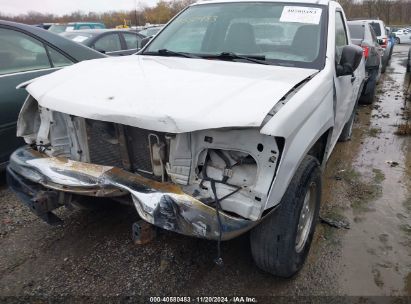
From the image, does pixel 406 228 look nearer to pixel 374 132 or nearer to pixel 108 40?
pixel 374 132

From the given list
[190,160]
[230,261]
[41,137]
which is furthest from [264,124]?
[41,137]

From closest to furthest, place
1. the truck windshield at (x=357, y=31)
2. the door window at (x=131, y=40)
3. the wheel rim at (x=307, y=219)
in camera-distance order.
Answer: the wheel rim at (x=307, y=219) → the truck windshield at (x=357, y=31) → the door window at (x=131, y=40)

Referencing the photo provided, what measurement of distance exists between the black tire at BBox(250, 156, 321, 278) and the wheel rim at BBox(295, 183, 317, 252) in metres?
0.16

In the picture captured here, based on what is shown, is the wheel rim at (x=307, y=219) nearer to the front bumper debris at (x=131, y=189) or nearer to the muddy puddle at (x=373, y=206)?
the muddy puddle at (x=373, y=206)

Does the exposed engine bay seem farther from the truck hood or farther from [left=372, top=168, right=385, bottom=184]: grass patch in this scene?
[left=372, top=168, right=385, bottom=184]: grass patch

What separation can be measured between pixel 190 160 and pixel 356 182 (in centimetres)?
260

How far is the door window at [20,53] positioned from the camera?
12.4 feet

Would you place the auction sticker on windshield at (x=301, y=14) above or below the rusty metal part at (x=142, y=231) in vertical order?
above

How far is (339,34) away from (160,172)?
2.44 m

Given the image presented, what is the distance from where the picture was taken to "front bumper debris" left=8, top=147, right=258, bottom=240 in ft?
6.46

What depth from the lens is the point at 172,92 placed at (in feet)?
7.33

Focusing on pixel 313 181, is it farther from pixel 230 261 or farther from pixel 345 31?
pixel 345 31

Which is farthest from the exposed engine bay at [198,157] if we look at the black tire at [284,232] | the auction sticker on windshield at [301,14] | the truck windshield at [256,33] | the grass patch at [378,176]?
the grass patch at [378,176]

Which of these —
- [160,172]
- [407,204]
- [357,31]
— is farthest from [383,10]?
[160,172]
